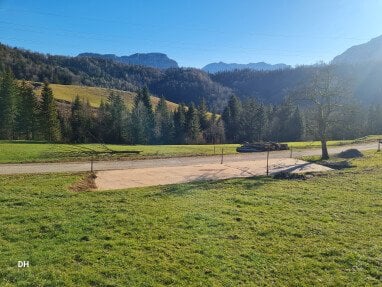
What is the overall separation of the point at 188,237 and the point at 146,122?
251 ft

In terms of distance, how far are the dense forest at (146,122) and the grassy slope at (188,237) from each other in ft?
81.6

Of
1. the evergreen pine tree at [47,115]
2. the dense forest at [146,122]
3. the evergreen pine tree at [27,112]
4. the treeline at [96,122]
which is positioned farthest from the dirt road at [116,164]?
→ the evergreen pine tree at [27,112]

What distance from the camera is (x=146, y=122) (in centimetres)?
8738

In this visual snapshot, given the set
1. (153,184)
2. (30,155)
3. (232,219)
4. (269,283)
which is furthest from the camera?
(30,155)

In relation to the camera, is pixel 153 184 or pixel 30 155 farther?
pixel 30 155

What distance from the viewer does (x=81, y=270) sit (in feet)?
31.3

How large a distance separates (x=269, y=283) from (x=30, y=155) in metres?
27.0

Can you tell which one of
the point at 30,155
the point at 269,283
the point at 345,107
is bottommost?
the point at 269,283

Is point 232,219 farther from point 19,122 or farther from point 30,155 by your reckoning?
point 19,122

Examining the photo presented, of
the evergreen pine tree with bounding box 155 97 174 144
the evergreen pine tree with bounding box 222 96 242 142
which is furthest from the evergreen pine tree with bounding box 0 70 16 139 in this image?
the evergreen pine tree with bounding box 222 96 242 142

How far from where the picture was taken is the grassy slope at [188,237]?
9656 mm

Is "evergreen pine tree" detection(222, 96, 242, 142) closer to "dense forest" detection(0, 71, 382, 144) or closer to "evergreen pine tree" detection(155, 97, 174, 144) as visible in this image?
"dense forest" detection(0, 71, 382, 144)

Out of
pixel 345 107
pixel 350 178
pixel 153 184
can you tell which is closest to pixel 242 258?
pixel 153 184

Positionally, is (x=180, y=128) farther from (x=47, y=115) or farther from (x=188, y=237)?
(x=188, y=237)
